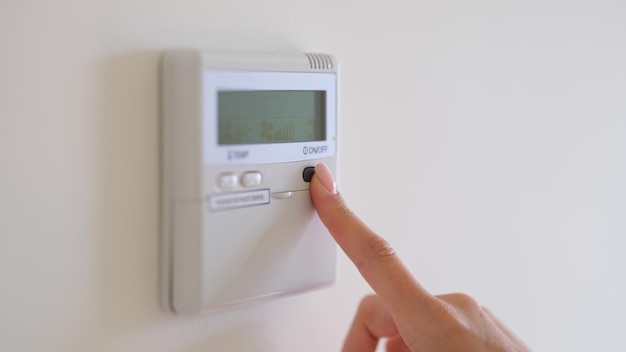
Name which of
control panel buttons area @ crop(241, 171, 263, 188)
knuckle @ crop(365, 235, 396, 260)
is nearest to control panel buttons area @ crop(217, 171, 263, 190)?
control panel buttons area @ crop(241, 171, 263, 188)

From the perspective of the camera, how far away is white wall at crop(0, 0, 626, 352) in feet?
1.51

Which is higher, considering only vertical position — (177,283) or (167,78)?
(167,78)

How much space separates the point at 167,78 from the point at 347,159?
0.19 metres

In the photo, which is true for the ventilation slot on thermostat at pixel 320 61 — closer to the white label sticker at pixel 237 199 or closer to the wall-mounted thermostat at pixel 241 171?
the wall-mounted thermostat at pixel 241 171

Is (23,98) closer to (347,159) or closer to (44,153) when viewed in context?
(44,153)

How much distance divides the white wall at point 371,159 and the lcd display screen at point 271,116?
48 mm

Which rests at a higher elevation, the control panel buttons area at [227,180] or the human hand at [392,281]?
the control panel buttons area at [227,180]

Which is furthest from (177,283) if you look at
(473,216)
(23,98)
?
(473,216)

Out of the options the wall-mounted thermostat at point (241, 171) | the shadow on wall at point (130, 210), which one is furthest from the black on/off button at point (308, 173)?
the shadow on wall at point (130, 210)

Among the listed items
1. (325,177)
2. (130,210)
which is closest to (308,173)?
(325,177)

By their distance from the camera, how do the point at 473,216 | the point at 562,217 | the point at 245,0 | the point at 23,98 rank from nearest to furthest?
the point at 23,98, the point at 245,0, the point at 473,216, the point at 562,217

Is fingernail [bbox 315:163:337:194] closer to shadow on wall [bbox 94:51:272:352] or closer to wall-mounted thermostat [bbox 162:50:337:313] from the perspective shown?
wall-mounted thermostat [bbox 162:50:337:313]

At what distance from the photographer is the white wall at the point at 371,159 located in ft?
1.51

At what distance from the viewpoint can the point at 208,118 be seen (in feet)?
1.60
